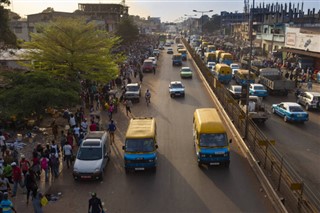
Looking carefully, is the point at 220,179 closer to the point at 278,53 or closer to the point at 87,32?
the point at 87,32

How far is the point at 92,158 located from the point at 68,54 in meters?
14.9

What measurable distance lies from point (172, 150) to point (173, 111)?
944 centimetres

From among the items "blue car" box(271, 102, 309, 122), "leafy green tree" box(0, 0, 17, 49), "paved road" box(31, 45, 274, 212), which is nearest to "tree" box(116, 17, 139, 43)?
"leafy green tree" box(0, 0, 17, 49)

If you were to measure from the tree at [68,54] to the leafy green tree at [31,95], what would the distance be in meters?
5.25

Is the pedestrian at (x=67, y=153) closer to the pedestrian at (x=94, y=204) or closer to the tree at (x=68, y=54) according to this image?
the pedestrian at (x=94, y=204)

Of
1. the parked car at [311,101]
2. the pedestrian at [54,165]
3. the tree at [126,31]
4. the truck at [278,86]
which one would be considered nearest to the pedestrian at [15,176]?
the pedestrian at [54,165]

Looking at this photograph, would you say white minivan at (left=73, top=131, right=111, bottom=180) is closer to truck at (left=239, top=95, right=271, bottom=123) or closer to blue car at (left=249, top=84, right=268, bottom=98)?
truck at (left=239, top=95, right=271, bottom=123)

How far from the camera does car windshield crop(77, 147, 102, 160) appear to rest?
55.2ft

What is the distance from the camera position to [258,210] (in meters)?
13.6

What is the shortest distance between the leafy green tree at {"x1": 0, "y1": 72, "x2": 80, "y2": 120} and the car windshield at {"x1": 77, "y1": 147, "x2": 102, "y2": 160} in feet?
19.7

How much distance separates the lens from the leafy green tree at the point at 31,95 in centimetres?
2127

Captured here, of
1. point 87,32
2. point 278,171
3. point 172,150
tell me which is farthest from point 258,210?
point 87,32

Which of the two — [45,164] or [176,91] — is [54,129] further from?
[176,91]

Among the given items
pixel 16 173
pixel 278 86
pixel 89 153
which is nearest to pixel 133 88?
pixel 278 86
